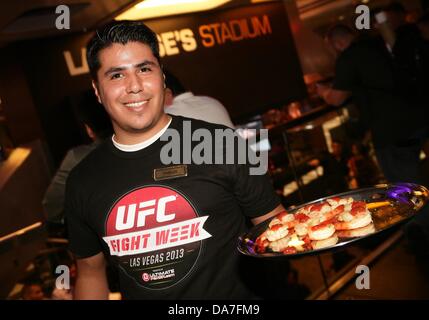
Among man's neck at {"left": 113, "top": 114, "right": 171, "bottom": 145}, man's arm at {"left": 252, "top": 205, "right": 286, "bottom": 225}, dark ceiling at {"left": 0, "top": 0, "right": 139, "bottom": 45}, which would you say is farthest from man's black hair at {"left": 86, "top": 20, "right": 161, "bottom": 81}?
dark ceiling at {"left": 0, "top": 0, "right": 139, "bottom": 45}

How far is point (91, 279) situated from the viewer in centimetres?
183

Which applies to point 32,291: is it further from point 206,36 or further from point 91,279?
point 206,36

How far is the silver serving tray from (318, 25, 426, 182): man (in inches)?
80.2

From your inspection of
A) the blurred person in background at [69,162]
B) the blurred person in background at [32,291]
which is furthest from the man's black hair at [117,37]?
the blurred person in background at [32,291]

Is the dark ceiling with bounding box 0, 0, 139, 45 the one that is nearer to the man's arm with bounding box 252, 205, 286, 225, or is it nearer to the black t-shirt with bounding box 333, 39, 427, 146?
the black t-shirt with bounding box 333, 39, 427, 146

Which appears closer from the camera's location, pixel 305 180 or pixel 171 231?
pixel 171 231

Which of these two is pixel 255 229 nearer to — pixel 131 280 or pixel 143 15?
pixel 131 280

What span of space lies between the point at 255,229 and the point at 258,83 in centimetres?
441

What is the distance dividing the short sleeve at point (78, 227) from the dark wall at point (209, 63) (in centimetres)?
240

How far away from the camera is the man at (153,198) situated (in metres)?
1.55

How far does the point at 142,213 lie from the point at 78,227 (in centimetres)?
36

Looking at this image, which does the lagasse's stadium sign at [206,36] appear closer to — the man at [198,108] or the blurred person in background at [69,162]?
the blurred person in background at [69,162]
